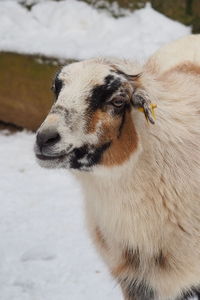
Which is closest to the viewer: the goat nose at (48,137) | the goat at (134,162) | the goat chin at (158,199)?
the goat nose at (48,137)

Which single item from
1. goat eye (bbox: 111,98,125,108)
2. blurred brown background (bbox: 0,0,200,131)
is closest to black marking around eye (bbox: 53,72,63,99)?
goat eye (bbox: 111,98,125,108)

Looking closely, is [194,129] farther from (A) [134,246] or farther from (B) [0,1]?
(B) [0,1]

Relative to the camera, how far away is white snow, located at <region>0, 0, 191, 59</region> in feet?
22.6

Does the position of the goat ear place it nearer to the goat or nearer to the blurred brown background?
the goat

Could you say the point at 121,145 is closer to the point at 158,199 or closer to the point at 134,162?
the point at 134,162

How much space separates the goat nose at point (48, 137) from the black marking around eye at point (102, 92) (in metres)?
0.26

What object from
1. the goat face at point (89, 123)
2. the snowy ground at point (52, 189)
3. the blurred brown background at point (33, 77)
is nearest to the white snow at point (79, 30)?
the snowy ground at point (52, 189)

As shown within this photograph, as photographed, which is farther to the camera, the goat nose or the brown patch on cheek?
the brown patch on cheek

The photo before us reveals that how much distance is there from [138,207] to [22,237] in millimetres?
2282

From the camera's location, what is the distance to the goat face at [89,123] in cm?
275

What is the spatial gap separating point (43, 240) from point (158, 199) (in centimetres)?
223

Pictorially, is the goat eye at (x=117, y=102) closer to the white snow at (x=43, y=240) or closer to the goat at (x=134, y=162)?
the goat at (x=134, y=162)

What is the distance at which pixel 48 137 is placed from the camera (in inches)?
106

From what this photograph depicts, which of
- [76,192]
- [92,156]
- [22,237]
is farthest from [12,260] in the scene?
[92,156]
